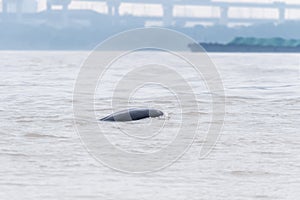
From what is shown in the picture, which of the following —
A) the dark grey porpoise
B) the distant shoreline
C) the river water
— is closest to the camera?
the river water

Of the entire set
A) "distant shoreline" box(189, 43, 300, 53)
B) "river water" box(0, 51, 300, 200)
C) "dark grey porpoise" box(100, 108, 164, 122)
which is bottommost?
"distant shoreline" box(189, 43, 300, 53)

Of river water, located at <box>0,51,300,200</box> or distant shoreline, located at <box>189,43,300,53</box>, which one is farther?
distant shoreline, located at <box>189,43,300,53</box>

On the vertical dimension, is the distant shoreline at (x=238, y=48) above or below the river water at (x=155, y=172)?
below

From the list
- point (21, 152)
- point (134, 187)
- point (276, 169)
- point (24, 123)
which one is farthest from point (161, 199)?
point (24, 123)

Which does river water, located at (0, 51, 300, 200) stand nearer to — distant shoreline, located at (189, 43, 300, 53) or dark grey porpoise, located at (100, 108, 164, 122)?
dark grey porpoise, located at (100, 108, 164, 122)

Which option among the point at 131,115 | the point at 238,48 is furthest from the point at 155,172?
the point at 238,48

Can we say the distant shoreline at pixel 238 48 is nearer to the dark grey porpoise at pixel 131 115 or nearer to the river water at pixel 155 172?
the dark grey porpoise at pixel 131 115

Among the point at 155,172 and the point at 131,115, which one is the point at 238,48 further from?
the point at 155,172

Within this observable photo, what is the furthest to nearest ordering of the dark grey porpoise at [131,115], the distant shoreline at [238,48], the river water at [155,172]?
the distant shoreline at [238,48] → the dark grey porpoise at [131,115] → the river water at [155,172]

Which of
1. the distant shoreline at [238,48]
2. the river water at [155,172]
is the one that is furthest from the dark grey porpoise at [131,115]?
the distant shoreline at [238,48]

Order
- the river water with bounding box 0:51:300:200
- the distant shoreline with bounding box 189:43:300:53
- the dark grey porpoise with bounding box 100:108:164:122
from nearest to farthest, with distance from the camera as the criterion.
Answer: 1. the river water with bounding box 0:51:300:200
2. the dark grey porpoise with bounding box 100:108:164:122
3. the distant shoreline with bounding box 189:43:300:53

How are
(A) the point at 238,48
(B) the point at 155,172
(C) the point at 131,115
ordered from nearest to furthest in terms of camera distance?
1. (B) the point at 155,172
2. (C) the point at 131,115
3. (A) the point at 238,48

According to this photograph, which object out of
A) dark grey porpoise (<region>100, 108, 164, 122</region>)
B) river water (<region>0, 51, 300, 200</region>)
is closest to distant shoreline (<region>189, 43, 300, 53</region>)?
dark grey porpoise (<region>100, 108, 164, 122</region>)

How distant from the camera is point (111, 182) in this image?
1505cm
